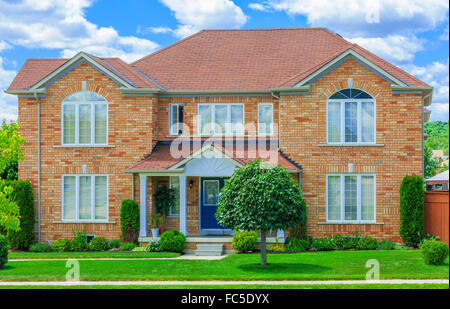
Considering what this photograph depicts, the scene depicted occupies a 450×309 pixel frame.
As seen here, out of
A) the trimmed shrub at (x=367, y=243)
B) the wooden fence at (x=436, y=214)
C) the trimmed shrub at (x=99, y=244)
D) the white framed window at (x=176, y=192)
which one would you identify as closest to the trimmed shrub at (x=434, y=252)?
the wooden fence at (x=436, y=214)

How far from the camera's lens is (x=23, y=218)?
22656 mm

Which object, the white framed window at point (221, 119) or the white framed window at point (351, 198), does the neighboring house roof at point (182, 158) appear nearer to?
the white framed window at point (221, 119)

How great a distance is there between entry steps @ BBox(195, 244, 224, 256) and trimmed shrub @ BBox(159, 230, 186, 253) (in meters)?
0.65

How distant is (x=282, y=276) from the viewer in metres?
15.3

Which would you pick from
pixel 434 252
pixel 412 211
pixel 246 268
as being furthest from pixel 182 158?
pixel 434 252

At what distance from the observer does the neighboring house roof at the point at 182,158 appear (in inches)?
861

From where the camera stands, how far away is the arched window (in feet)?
76.5

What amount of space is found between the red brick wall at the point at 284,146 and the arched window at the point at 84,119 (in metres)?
0.26

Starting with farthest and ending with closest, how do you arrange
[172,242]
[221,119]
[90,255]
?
[221,119], [172,242], [90,255]

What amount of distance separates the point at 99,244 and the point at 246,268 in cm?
791

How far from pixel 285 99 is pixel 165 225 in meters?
7.49

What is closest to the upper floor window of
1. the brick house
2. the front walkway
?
the brick house

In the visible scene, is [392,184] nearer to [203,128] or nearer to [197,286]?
[203,128]

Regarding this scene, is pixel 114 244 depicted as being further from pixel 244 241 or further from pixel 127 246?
pixel 244 241
